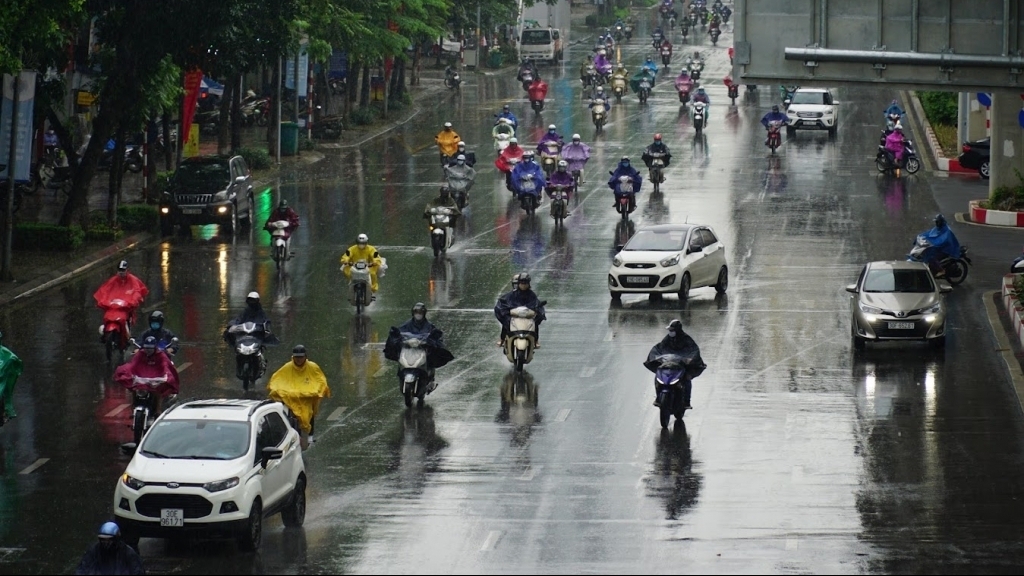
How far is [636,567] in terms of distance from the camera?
16203mm

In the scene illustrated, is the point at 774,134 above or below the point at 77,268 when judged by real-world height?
above

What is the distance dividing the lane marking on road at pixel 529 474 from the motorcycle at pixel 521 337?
597 cm

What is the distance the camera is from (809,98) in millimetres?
63625

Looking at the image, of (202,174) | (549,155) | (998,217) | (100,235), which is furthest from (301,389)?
(549,155)

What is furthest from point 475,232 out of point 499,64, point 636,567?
point 499,64

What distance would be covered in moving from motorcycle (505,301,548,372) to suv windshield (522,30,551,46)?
227ft

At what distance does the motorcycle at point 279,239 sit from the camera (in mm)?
36625

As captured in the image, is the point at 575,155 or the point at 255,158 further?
A: the point at 255,158

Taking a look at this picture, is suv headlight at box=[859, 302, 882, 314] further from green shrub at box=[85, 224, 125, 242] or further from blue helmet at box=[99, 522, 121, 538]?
green shrub at box=[85, 224, 125, 242]

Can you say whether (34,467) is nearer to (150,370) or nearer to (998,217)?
(150,370)

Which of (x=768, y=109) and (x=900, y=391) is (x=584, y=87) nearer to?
(x=768, y=109)

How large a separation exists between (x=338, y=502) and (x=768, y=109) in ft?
179

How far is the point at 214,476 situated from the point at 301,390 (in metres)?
5.16

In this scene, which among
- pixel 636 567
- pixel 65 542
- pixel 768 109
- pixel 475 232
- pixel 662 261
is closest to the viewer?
pixel 636 567
